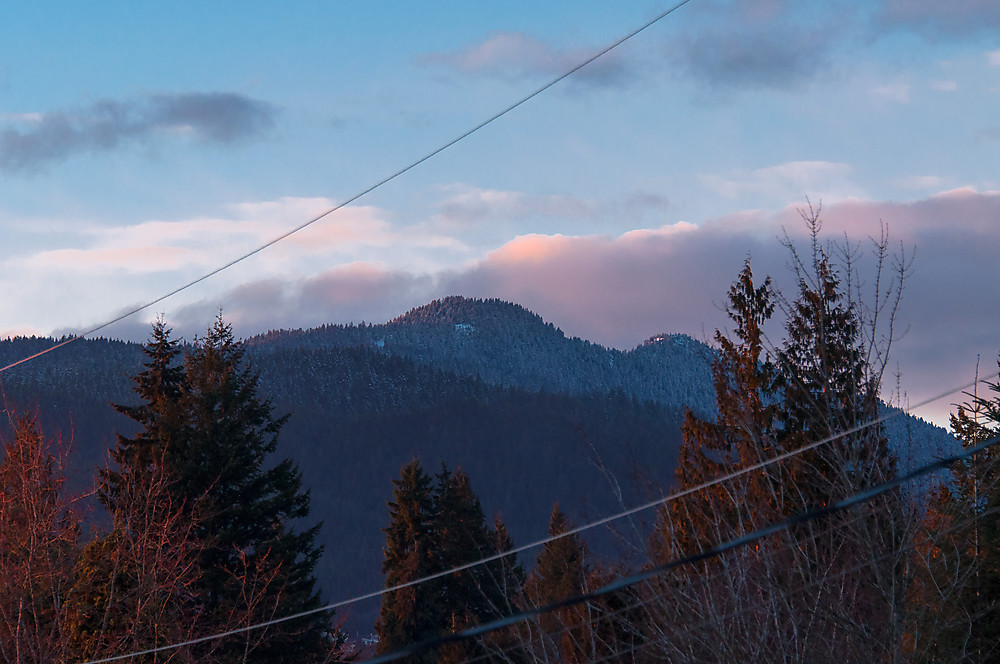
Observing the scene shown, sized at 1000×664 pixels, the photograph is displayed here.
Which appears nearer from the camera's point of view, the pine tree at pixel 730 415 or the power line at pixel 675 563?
the power line at pixel 675 563

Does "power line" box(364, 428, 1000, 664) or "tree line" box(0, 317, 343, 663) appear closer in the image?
"power line" box(364, 428, 1000, 664)

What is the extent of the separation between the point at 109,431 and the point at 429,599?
131 m

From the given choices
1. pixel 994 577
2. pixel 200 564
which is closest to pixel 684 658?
pixel 994 577

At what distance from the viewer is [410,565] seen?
4031 centimetres

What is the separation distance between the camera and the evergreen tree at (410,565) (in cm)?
4019

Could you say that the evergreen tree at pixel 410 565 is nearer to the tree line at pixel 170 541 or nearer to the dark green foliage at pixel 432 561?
the dark green foliage at pixel 432 561

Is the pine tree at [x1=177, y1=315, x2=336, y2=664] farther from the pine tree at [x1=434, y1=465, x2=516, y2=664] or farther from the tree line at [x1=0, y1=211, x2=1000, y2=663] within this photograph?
the pine tree at [x1=434, y1=465, x2=516, y2=664]

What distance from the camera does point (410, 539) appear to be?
4209 centimetres

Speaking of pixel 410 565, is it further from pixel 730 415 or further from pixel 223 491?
pixel 730 415

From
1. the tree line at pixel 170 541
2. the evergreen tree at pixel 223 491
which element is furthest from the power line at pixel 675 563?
the evergreen tree at pixel 223 491

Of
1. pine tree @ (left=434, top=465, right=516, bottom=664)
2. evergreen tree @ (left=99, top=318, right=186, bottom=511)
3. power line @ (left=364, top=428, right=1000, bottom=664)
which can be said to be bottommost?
pine tree @ (left=434, top=465, right=516, bottom=664)

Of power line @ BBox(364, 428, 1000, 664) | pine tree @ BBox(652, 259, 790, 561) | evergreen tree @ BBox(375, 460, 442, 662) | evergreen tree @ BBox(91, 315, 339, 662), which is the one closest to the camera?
power line @ BBox(364, 428, 1000, 664)

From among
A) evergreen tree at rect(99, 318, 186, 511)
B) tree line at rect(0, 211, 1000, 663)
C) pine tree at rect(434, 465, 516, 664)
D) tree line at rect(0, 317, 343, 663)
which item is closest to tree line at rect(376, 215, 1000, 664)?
tree line at rect(0, 211, 1000, 663)

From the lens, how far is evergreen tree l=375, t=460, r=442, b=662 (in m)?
40.2
